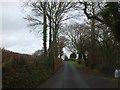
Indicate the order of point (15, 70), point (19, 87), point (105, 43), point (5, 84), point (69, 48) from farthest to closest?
point (69, 48)
point (105, 43)
point (15, 70)
point (19, 87)
point (5, 84)

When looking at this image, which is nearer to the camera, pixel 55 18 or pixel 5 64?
pixel 5 64

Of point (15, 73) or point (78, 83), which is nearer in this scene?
point (15, 73)

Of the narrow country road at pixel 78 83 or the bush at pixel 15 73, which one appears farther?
the narrow country road at pixel 78 83

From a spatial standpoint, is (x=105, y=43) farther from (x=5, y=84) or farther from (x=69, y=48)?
(x=69, y=48)

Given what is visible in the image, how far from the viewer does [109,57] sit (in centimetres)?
3988

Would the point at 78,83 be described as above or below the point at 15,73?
below

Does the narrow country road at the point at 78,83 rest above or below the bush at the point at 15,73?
below

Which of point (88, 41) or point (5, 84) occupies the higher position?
point (88, 41)

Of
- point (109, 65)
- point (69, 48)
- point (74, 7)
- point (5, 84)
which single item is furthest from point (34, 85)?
point (69, 48)

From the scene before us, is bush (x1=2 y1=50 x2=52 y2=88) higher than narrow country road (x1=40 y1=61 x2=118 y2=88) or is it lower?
higher

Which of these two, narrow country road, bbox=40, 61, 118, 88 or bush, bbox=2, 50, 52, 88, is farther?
narrow country road, bbox=40, 61, 118, 88

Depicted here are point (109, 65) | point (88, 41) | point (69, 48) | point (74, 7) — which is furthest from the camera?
point (69, 48)

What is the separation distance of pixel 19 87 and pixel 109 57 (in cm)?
2443

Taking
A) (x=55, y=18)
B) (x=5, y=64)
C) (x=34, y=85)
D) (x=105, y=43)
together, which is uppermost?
(x=55, y=18)
